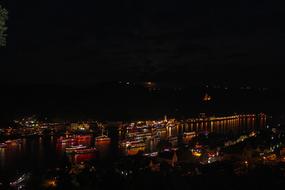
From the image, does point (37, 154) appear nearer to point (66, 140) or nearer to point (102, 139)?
point (66, 140)

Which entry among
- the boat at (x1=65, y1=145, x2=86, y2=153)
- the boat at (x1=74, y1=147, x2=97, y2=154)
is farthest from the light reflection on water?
the boat at (x1=74, y1=147, x2=97, y2=154)

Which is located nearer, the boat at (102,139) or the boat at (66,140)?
the boat at (66,140)

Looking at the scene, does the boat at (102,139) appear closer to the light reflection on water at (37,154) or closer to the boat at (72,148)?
the light reflection on water at (37,154)

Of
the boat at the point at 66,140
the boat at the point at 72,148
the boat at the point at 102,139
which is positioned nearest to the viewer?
the boat at the point at 72,148

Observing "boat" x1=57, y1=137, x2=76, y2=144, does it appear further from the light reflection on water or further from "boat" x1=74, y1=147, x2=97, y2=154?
"boat" x1=74, y1=147, x2=97, y2=154

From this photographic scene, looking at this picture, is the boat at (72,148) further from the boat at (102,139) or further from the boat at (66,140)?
the boat at (102,139)

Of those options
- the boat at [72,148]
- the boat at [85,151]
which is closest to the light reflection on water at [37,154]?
the boat at [72,148]

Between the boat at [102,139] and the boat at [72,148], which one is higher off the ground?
the boat at [102,139]

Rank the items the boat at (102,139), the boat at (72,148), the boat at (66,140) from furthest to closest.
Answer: the boat at (102,139)
the boat at (66,140)
the boat at (72,148)

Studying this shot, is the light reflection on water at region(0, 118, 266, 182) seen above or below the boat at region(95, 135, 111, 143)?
below

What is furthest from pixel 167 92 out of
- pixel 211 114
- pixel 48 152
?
pixel 48 152

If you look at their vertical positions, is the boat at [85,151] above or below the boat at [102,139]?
below

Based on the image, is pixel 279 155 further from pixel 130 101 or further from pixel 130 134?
pixel 130 101
